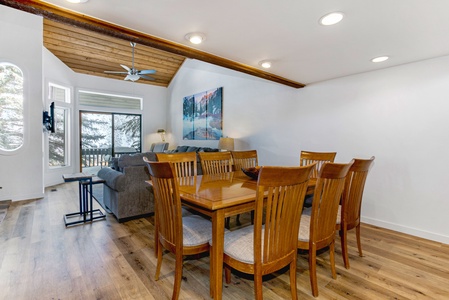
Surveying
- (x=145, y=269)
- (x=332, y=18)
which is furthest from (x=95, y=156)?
(x=332, y=18)

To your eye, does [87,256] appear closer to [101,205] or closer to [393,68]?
[101,205]

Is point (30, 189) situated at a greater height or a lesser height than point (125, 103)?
lesser

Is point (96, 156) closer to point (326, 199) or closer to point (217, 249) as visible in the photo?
point (217, 249)

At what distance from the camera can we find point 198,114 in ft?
Result: 22.0

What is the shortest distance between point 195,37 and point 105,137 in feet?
20.8

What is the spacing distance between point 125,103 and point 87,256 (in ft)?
20.3

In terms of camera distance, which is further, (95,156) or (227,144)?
(95,156)

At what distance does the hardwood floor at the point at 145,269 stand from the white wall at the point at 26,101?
1.50 meters

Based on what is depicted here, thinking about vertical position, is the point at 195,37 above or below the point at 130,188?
above

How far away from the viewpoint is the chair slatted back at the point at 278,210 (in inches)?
52.4

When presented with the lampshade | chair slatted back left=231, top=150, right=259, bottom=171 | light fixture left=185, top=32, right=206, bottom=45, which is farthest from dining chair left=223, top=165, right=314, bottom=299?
the lampshade

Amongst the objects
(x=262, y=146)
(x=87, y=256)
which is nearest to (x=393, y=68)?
(x=262, y=146)

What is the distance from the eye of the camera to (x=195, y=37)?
2.09 meters

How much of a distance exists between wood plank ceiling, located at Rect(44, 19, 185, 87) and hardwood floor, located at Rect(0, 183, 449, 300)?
438 centimetres
